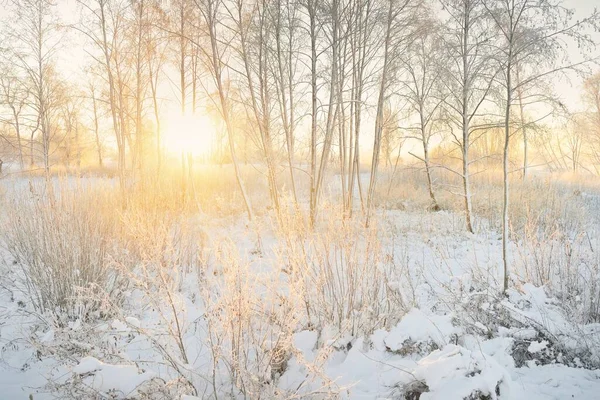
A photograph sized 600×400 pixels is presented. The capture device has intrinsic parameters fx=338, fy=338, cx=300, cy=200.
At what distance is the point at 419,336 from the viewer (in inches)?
119

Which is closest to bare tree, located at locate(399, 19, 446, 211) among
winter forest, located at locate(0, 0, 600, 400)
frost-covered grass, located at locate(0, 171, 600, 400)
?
winter forest, located at locate(0, 0, 600, 400)

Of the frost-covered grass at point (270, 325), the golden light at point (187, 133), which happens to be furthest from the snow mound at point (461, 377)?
the golden light at point (187, 133)

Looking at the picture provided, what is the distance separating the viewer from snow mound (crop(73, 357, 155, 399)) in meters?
2.12

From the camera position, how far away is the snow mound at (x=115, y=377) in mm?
2117

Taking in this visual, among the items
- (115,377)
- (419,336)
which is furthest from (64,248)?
(419,336)

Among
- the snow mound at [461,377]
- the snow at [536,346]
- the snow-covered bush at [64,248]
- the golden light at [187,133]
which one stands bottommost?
the snow at [536,346]

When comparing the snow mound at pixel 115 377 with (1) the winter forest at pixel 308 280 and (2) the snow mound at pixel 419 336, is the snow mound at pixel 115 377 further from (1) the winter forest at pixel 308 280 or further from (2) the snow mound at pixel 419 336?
(2) the snow mound at pixel 419 336

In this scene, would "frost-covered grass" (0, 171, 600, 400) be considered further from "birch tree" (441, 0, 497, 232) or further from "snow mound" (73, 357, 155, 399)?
"birch tree" (441, 0, 497, 232)

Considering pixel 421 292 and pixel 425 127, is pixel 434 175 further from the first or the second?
pixel 421 292

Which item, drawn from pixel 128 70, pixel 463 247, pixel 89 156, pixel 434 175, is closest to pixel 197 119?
pixel 128 70

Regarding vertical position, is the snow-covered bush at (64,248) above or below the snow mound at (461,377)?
above

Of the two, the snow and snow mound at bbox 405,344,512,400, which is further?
the snow

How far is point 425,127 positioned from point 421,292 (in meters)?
7.34

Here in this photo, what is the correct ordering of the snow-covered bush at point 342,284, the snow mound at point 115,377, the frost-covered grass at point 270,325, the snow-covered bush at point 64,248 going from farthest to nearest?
the snow-covered bush at point 64,248
the snow-covered bush at point 342,284
the frost-covered grass at point 270,325
the snow mound at point 115,377
